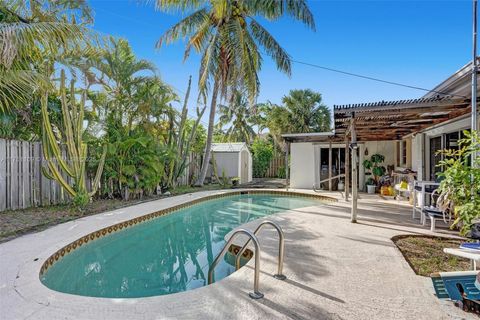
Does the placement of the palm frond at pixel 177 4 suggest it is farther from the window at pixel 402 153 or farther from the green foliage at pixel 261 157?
the green foliage at pixel 261 157

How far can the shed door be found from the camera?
19.9m

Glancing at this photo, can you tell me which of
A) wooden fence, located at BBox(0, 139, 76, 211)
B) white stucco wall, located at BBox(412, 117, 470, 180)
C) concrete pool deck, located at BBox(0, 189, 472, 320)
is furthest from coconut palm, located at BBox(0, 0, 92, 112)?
white stucco wall, located at BBox(412, 117, 470, 180)

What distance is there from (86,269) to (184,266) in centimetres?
167

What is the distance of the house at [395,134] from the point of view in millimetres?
6305

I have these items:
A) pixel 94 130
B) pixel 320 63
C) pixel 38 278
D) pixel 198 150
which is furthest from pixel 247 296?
pixel 198 150

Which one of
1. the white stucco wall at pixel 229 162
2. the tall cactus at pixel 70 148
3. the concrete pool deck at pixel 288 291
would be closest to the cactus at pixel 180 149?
the white stucco wall at pixel 229 162

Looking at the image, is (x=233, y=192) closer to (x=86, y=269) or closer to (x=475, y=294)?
(x=86, y=269)

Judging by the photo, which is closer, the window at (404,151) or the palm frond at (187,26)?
the window at (404,151)

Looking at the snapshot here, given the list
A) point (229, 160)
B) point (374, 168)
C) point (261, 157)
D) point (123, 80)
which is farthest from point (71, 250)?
point (261, 157)

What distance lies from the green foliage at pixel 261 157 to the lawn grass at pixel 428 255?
1814 cm

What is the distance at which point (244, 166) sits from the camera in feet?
67.5

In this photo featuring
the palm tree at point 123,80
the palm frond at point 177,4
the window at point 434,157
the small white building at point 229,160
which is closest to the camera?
the window at point 434,157

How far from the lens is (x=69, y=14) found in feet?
26.5

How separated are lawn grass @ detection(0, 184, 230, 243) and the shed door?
32.7ft
